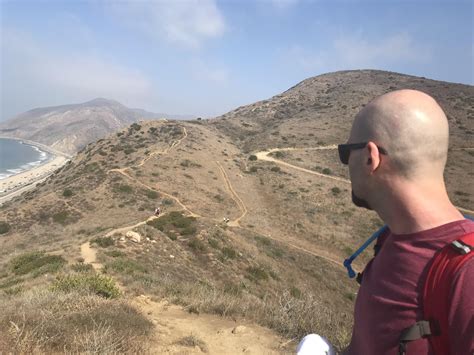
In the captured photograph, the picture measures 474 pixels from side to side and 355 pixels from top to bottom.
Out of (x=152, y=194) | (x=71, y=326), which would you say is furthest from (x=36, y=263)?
(x=152, y=194)

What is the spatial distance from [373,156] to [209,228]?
907 inches

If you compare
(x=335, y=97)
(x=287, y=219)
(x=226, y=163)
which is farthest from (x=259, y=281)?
(x=335, y=97)

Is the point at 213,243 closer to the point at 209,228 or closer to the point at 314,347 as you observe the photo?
the point at 209,228

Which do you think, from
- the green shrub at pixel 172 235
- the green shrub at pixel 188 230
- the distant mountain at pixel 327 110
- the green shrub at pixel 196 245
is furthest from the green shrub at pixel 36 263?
the distant mountain at pixel 327 110

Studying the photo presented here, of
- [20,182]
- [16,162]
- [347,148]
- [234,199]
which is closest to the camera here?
[347,148]

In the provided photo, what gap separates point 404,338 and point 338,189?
42653 millimetres

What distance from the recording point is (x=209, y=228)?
2456cm

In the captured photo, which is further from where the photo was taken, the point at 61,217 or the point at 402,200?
the point at 61,217

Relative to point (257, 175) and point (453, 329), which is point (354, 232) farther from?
point (453, 329)

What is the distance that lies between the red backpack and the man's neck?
180 millimetres

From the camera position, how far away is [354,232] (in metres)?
32.9

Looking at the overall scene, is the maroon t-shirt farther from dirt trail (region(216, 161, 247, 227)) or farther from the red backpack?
dirt trail (region(216, 161, 247, 227))

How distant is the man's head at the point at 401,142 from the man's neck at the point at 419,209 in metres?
0.04

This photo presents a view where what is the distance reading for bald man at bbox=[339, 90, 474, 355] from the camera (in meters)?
1.81
